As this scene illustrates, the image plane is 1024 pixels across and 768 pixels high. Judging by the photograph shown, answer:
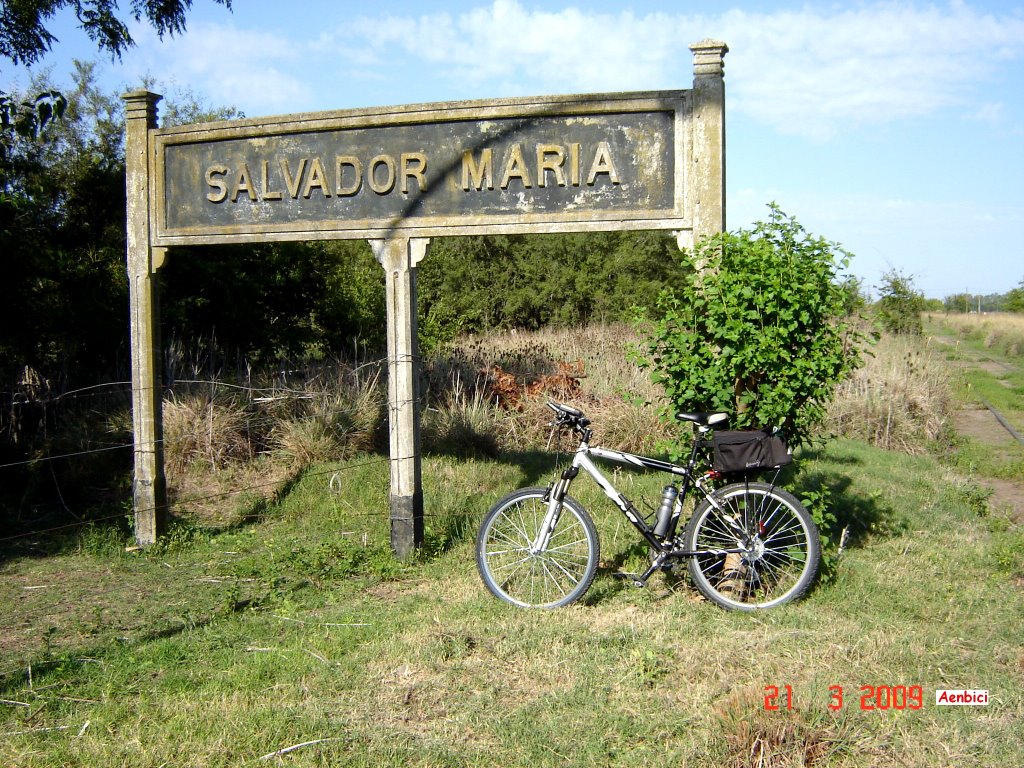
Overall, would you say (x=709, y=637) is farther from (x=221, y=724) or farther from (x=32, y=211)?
(x=32, y=211)

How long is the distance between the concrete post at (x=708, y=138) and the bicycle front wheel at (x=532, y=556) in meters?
2.17

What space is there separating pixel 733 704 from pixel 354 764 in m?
1.57

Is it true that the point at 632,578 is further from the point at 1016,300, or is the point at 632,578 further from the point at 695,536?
the point at 1016,300

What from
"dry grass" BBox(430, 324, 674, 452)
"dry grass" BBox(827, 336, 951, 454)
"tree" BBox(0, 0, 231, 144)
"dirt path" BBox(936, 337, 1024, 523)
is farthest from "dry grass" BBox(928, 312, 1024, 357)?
"tree" BBox(0, 0, 231, 144)

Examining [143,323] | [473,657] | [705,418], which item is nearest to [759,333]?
[705,418]

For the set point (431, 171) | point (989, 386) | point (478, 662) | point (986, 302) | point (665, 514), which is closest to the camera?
point (478, 662)

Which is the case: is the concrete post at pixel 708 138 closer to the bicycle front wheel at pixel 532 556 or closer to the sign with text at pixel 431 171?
the sign with text at pixel 431 171

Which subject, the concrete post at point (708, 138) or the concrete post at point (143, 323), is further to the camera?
the concrete post at point (143, 323)

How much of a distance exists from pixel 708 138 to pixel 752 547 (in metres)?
2.82

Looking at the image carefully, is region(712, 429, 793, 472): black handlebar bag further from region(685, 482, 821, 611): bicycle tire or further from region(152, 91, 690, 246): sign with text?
region(152, 91, 690, 246): sign with text

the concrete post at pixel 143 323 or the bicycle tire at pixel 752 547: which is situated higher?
the concrete post at pixel 143 323

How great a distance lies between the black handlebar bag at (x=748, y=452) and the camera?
5.38 metres

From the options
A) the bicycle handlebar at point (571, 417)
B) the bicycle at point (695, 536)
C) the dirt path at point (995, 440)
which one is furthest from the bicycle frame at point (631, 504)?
the dirt path at point (995, 440)

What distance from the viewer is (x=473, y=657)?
189 inches
